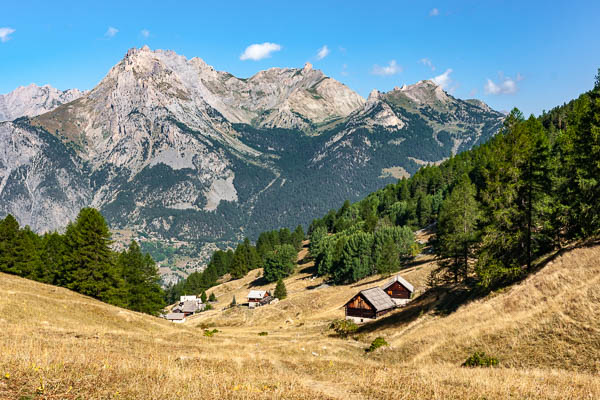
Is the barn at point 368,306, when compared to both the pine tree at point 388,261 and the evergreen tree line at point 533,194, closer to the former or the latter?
the pine tree at point 388,261

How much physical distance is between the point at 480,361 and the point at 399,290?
5059cm

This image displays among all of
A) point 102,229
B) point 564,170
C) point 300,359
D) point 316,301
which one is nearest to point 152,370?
point 300,359

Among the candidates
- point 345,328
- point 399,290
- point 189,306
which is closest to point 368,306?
point 399,290

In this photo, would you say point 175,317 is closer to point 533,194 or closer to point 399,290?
point 399,290

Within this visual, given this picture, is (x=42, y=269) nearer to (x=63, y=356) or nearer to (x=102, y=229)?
(x=102, y=229)

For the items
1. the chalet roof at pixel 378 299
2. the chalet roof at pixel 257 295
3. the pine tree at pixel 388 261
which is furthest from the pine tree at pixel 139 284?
the pine tree at pixel 388 261

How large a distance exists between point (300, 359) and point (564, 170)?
98.2 feet

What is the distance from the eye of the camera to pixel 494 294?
36625 millimetres

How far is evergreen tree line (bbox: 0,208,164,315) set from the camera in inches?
2069

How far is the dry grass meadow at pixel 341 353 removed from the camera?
12914 millimetres

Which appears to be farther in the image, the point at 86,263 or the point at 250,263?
the point at 250,263

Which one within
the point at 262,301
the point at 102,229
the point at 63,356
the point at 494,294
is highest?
the point at 102,229

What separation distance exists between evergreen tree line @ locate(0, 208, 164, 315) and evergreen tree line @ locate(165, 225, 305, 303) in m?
64.6

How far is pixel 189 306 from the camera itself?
387 feet
